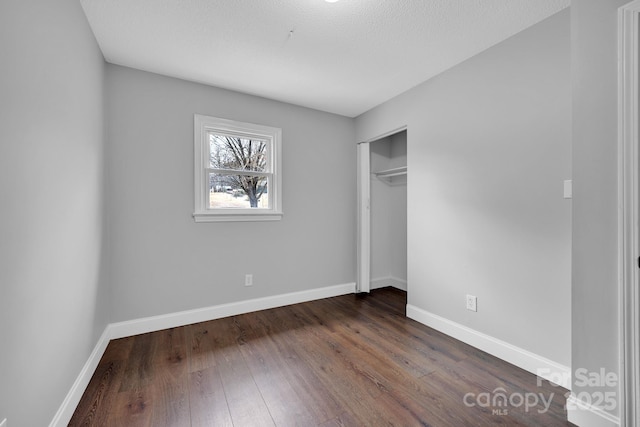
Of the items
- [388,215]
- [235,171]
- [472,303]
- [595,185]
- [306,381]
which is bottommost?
[306,381]

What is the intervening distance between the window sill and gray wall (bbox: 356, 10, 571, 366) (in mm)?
1614

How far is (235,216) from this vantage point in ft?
9.70

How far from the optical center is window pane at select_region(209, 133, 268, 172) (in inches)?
115

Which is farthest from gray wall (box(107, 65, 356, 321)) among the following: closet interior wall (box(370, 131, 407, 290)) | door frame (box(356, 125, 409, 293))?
closet interior wall (box(370, 131, 407, 290))

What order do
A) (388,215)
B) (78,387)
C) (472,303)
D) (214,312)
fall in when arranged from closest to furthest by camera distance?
(78,387) < (472,303) < (214,312) < (388,215)

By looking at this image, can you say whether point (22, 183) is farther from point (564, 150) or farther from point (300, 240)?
point (564, 150)

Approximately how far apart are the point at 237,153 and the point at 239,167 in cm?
16

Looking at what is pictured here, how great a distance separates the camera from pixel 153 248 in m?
2.57

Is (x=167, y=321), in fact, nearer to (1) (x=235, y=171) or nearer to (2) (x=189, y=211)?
A: (2) (x=189, y=211)

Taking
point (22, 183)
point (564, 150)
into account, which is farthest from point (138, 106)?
point (564, 150)

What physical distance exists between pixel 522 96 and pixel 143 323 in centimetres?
373

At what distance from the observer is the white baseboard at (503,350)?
1786 mm

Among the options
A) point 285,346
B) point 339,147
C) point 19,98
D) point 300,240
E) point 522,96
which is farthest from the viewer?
point 339,147

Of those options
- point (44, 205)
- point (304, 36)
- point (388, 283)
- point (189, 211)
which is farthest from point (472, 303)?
point (44, 205)
